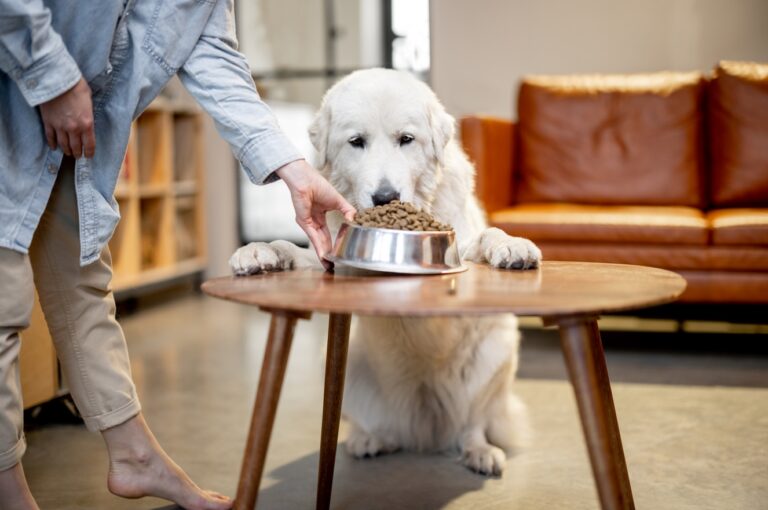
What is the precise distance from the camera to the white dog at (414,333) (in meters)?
2.00

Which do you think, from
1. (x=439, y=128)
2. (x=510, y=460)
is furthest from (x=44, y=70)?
(x=510, y=460)

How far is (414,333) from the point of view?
2010mm

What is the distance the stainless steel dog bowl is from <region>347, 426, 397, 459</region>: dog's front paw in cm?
91

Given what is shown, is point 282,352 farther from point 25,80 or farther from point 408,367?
point 408,367

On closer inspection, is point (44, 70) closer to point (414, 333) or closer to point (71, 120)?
point (71, 120)

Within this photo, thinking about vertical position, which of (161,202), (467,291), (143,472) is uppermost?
(467,291)

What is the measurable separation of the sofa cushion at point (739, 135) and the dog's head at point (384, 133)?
6.99 ft

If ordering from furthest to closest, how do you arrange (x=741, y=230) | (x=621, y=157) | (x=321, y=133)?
(x=621, y=157)
(x=741, y=230)
(x=321, y=133)

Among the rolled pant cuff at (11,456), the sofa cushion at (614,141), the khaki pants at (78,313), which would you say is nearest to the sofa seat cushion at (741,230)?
the sofa cushion at (614,141)

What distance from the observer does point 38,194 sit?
143 centimetres

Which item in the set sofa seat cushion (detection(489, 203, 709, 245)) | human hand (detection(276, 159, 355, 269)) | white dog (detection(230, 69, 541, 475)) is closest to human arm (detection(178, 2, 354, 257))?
human hand (detection(276, 159, 355, 269))

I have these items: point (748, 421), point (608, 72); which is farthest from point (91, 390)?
point (608, 72)

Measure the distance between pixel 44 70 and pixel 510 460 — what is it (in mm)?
1459

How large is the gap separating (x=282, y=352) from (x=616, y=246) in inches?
90.7
